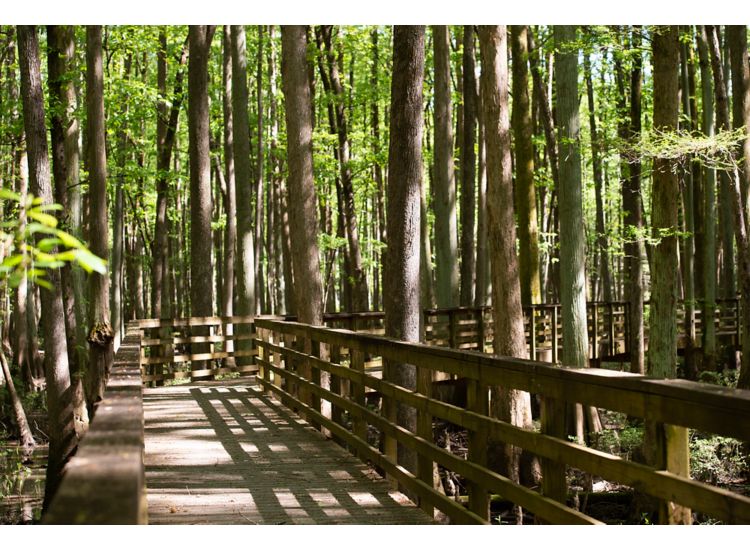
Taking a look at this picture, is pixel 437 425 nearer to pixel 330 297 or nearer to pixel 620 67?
pixel 620 67

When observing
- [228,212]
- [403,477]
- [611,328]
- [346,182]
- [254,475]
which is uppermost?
[346,182]

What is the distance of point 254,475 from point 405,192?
3.43 metres

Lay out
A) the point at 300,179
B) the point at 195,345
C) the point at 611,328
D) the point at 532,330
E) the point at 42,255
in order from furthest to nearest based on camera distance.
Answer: the point at 611,328, the point at 532,330, the point at 195,345, the point at 300,179, the point at 42,255

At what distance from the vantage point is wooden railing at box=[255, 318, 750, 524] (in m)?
3.06

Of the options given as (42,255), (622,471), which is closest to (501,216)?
(622,471)

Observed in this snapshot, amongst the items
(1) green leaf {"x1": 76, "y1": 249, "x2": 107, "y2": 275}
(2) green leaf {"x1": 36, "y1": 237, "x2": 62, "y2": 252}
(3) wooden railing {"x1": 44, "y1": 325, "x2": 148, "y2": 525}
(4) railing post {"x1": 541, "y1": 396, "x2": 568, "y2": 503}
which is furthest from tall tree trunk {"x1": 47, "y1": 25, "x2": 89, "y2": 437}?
(1) green leaf {"x1": 76, "y1": 249, "x2": 107, "y2": 275}

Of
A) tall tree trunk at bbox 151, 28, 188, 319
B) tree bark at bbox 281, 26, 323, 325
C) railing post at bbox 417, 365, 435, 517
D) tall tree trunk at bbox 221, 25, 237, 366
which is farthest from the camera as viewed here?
tall tree trunk at bbox 151, 28, 188, 319

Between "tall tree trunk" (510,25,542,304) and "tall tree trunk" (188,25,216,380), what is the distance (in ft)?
23.1

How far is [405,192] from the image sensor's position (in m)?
8.55

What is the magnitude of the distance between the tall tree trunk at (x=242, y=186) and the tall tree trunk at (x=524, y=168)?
6220 mm

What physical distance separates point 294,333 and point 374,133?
23.0 meters

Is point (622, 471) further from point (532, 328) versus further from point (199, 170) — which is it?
point (199, 170)

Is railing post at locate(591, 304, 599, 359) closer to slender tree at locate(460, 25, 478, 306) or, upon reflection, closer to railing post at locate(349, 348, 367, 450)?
slender tree at locate(460, 25, 478, 306)
